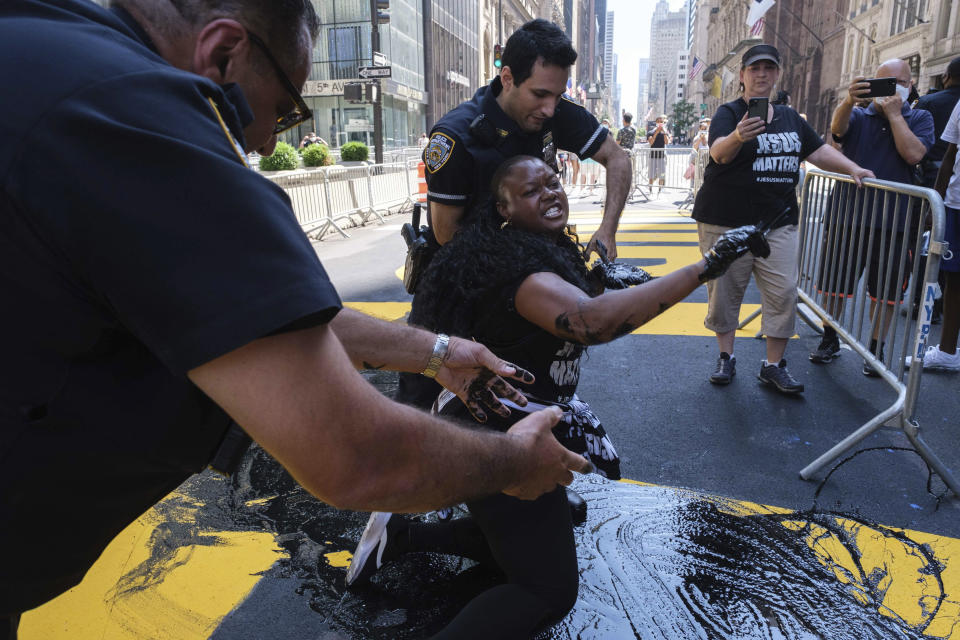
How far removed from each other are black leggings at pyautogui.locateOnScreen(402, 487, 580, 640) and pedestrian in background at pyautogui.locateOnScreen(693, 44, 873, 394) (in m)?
3.06

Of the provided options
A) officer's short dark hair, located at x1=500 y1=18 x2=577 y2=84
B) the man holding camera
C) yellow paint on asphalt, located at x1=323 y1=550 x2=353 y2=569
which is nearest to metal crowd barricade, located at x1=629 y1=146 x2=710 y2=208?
the man holding camera

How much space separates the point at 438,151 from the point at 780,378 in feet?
9.30

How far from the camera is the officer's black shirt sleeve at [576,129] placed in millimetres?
4004

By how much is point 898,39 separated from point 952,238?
35793 millimetres

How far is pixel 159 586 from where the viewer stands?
2691mm

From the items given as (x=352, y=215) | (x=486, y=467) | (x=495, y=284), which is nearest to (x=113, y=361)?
(x=486, y=467)

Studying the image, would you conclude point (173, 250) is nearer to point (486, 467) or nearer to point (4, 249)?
point (4, 249)

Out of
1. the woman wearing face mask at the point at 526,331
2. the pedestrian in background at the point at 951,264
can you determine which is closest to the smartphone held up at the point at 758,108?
the pedestrian in background at the point at 951,264

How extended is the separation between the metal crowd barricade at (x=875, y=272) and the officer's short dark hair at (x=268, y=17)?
306 centimetres

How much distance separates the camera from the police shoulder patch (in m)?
3.38

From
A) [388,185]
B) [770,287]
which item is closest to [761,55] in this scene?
[770,287]

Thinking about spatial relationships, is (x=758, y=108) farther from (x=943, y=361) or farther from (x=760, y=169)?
(x=943, y=361)

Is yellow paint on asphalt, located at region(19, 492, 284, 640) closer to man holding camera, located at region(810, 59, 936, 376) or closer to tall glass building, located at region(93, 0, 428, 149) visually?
man holding camera, located at region(810, 59, 936, 376)

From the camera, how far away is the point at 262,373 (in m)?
0.90
